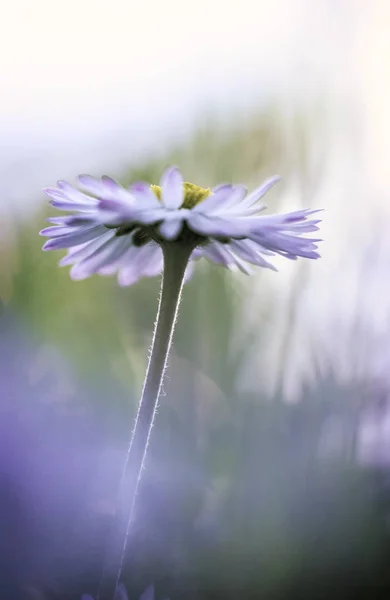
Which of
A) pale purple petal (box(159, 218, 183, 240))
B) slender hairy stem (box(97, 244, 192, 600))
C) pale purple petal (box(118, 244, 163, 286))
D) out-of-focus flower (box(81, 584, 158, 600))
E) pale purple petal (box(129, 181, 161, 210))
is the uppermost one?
pale purple petal (box(129, 181, 161, 210))

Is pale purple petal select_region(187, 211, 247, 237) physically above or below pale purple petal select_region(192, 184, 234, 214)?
below

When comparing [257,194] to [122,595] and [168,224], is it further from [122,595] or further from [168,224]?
[122,595]

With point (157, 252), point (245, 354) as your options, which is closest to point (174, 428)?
point (245, 354)

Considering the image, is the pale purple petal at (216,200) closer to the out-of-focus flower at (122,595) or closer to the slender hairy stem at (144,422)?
the slender hairy stem at (144,422)

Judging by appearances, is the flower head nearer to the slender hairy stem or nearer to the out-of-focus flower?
the slender hairy stem

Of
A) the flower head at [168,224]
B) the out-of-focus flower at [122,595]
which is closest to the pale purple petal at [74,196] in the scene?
the flower head at [168,224]

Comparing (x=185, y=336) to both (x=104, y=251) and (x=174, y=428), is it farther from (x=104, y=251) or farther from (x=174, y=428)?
(x=104, y=251)

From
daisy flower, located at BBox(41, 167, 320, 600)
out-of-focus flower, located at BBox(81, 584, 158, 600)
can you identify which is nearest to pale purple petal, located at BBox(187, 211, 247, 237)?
daisy flower, located at BBox(41, 167, 320, 600)
